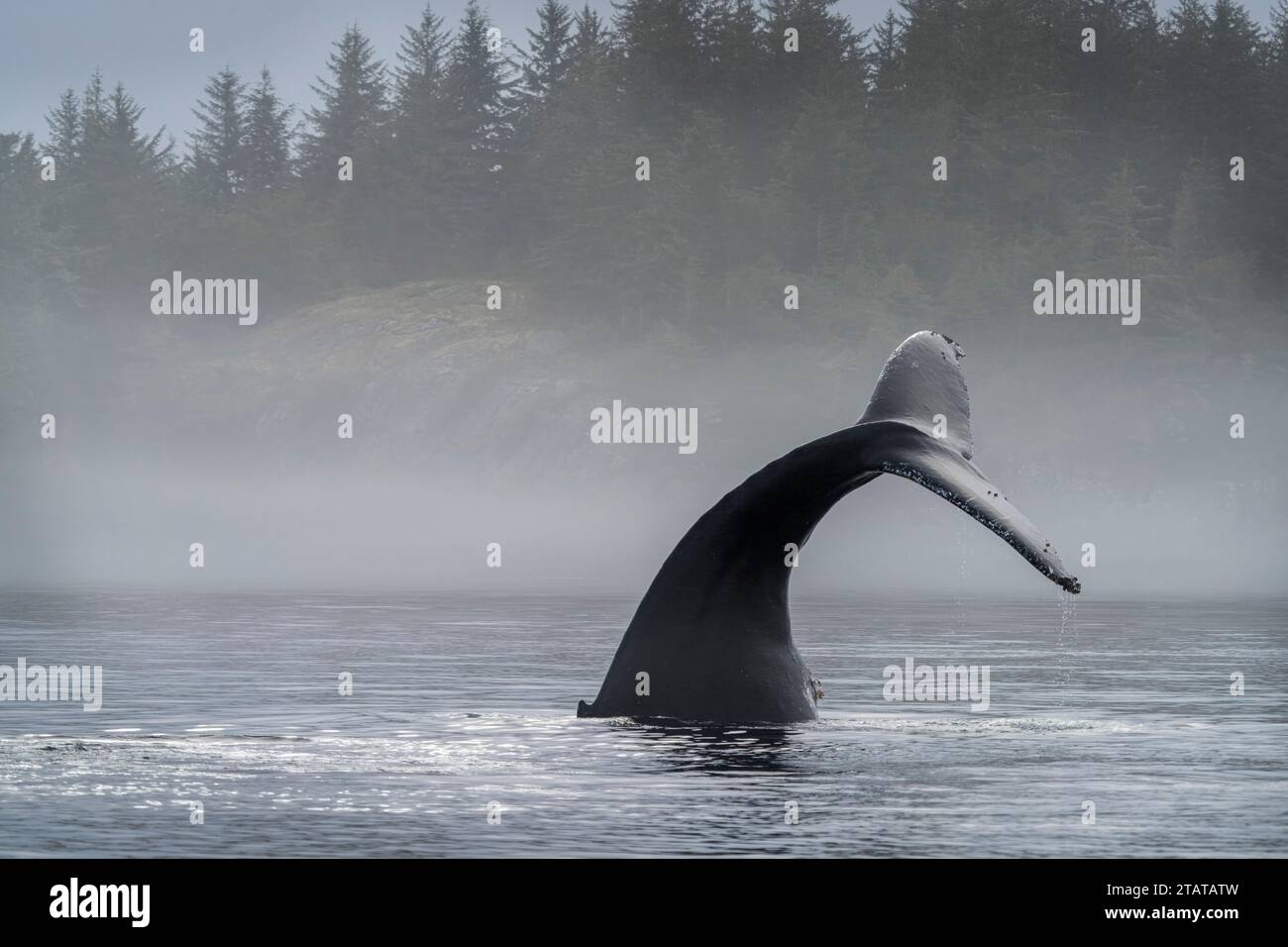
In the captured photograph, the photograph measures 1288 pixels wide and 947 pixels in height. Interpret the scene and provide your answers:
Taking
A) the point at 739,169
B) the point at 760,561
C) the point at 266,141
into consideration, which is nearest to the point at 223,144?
the point at 266,141

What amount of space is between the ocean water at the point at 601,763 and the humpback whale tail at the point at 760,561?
0.39 metres

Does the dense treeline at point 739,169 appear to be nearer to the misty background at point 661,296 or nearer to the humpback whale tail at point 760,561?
the misty background at point 661,296

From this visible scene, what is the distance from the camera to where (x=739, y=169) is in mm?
119000

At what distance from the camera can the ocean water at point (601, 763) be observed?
13.7 m

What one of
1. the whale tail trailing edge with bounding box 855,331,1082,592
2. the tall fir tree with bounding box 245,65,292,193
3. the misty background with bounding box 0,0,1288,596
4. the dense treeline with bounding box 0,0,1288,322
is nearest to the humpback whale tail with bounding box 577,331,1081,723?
the whale tail trailing edge with bounding box 855,331,1082,592

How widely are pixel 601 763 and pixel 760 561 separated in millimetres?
2186

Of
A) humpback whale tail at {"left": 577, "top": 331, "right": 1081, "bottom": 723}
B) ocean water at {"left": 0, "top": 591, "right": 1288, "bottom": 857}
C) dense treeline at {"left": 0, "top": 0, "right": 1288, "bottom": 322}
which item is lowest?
ocean water at {"left": 0, "top": 591, "right": 1288, "bottom": 857}

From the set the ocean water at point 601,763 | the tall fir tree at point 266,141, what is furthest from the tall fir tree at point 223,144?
the ocean water at point 601,763

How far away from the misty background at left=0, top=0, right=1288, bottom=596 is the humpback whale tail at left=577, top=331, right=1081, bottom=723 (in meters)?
65.4

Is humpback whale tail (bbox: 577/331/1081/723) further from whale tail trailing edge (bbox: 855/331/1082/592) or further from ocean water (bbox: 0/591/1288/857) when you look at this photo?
ocean water (bbox: 0/591/1288/857)

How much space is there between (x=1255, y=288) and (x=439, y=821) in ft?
349

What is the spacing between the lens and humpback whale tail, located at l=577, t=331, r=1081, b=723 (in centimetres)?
1730

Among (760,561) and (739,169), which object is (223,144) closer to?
(739,169)
